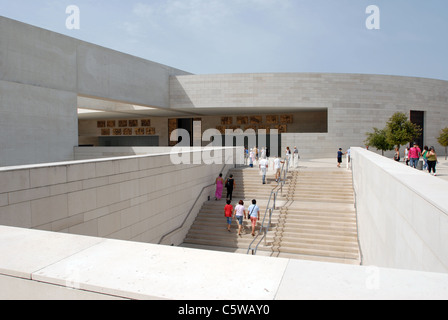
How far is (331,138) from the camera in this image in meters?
30.5

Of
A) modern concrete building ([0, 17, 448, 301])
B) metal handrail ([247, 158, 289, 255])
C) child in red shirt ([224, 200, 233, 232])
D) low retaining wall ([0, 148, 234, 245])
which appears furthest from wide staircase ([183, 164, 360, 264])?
low retaining wall ([0, 148, 234, 245])

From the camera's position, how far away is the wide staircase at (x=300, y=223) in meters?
11.7

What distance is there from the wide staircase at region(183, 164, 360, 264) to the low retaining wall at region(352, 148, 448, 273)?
3.96 meters

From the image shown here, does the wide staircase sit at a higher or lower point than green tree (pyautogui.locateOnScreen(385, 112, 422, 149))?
lower

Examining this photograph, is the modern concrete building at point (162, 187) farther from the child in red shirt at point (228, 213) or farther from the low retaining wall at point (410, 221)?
the child in red shirt at point (228, 213)

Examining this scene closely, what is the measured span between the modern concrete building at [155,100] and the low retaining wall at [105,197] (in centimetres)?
1132

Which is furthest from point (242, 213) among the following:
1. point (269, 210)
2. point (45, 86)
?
point (45, 86)

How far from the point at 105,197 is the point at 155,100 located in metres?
21.8

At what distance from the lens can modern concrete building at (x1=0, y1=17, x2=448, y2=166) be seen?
62.6ft

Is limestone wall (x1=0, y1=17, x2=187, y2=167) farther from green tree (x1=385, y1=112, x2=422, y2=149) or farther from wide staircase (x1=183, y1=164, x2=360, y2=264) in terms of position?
green tree (x1=385, y1=112, x2=422, y2=149)
